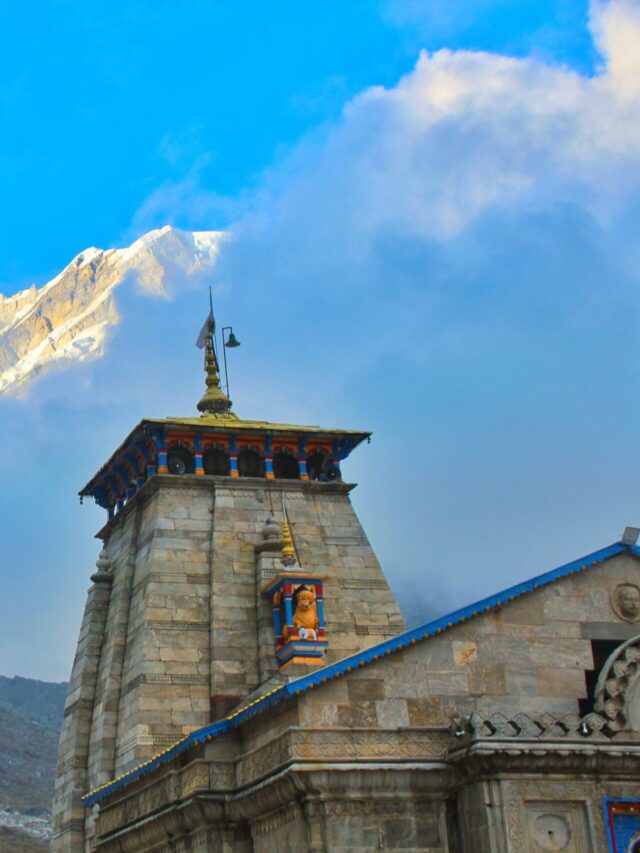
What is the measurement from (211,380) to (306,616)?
1291 centimetres

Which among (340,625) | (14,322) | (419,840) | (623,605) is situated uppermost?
(14,322)

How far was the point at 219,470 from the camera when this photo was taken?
37.5 metres

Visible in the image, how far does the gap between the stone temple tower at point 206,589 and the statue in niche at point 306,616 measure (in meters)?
0.04

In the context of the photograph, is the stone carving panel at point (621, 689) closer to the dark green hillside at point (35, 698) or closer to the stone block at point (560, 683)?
the stone block at point (560, 683)

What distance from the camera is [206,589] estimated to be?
112 ft

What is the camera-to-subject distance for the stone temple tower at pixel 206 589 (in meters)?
31.9

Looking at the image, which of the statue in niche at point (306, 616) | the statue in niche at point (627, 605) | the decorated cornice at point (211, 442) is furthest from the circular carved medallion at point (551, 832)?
the decorated cornice at point (211, 442)

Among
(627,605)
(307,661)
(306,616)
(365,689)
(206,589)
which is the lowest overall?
(365,689)

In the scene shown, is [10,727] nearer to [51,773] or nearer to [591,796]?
[51,773]

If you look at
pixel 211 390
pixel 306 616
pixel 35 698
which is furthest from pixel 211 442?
pixel 35 698

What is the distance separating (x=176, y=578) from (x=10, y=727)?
88.2m

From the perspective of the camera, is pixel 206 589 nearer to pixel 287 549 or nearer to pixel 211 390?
pixel 287 549

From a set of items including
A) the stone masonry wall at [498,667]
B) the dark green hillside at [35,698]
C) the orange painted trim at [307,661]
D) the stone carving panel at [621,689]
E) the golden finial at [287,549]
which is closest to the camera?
the stone carving panel at [621,689]

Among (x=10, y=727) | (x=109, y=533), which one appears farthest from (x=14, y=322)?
(x=109, y=533)
